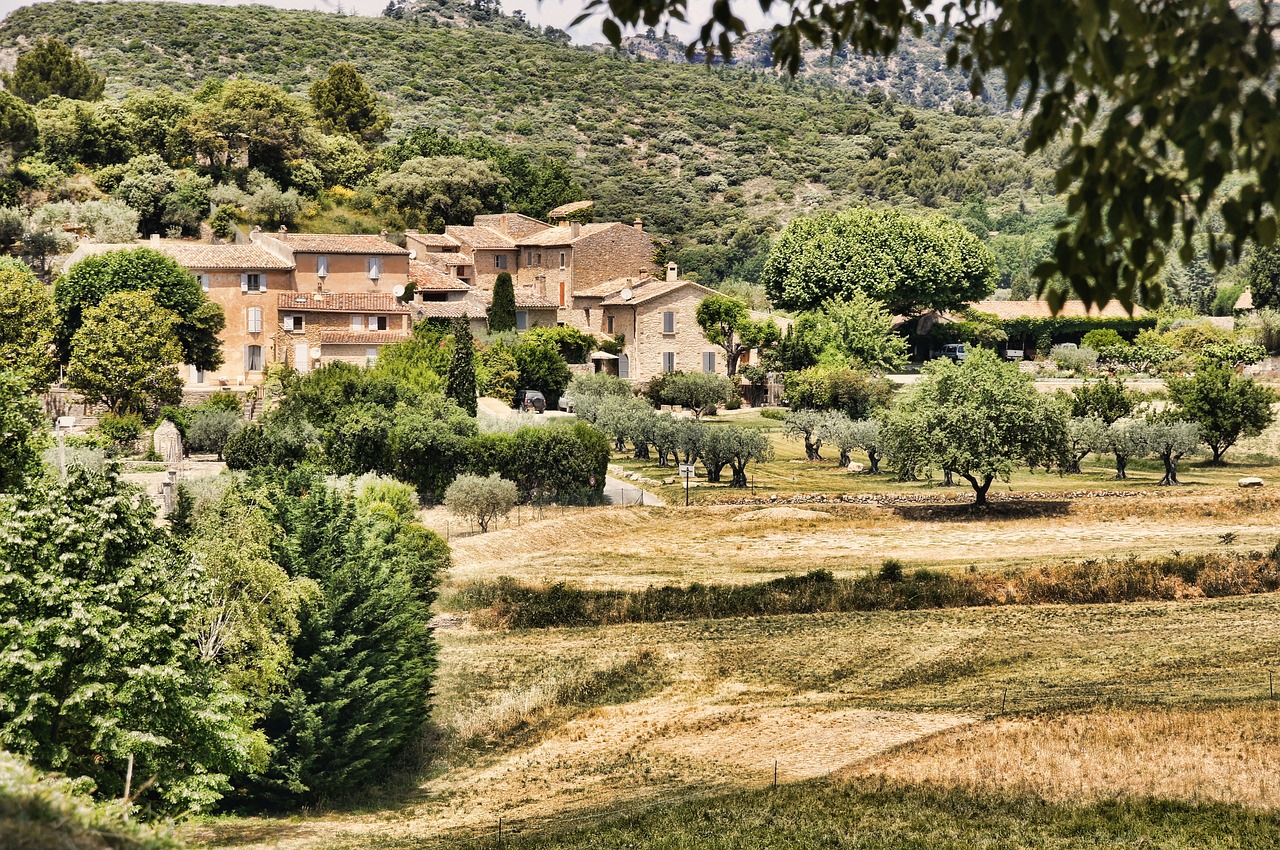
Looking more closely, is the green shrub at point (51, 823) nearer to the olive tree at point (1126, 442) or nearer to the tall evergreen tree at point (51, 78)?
the olive tree at point (1126, 442)

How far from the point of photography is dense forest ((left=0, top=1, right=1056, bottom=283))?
141125 millimetres

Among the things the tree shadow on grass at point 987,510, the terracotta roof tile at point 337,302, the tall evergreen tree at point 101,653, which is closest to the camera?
the tall evergreen tree at point 101,653

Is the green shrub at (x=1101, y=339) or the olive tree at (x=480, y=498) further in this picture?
the green shrub at (x=1101, y=339)

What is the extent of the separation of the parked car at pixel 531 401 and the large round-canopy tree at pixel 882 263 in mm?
26412

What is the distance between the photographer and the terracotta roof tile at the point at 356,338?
7219 cm

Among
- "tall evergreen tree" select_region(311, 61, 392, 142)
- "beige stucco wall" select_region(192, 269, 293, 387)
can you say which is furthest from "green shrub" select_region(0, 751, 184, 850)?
"tall evergreen tree" select_region(311, 61, 392, 142)

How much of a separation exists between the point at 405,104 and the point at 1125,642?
436 ft

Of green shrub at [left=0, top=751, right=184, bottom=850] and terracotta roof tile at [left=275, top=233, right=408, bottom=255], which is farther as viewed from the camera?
terracotta roof tile at [left=275, top=233, right=408, bottom=255]

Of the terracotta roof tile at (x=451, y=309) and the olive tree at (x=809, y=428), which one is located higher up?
the terracotta roof tile at (x=451, y=309)

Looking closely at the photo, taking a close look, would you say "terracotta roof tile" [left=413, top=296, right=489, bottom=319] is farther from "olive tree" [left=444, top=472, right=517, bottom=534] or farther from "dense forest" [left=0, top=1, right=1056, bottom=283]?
"dense forest" [left=0, top=1, right=1056, bottom=283]

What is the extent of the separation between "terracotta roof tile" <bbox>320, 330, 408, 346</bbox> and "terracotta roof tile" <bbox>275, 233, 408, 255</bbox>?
5457 millimetres

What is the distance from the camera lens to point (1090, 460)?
68.4 metres

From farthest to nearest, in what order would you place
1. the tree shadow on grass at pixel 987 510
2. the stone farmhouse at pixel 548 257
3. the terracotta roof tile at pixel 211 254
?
the stone farmhouse at pixel 548 257 → the terracotta roof tile at pixel 211 254 → the tree shadow on grass at pixel 987 510

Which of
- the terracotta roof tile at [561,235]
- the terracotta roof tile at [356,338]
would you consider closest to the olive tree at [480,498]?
the terracotta roof tile at [356,338]
